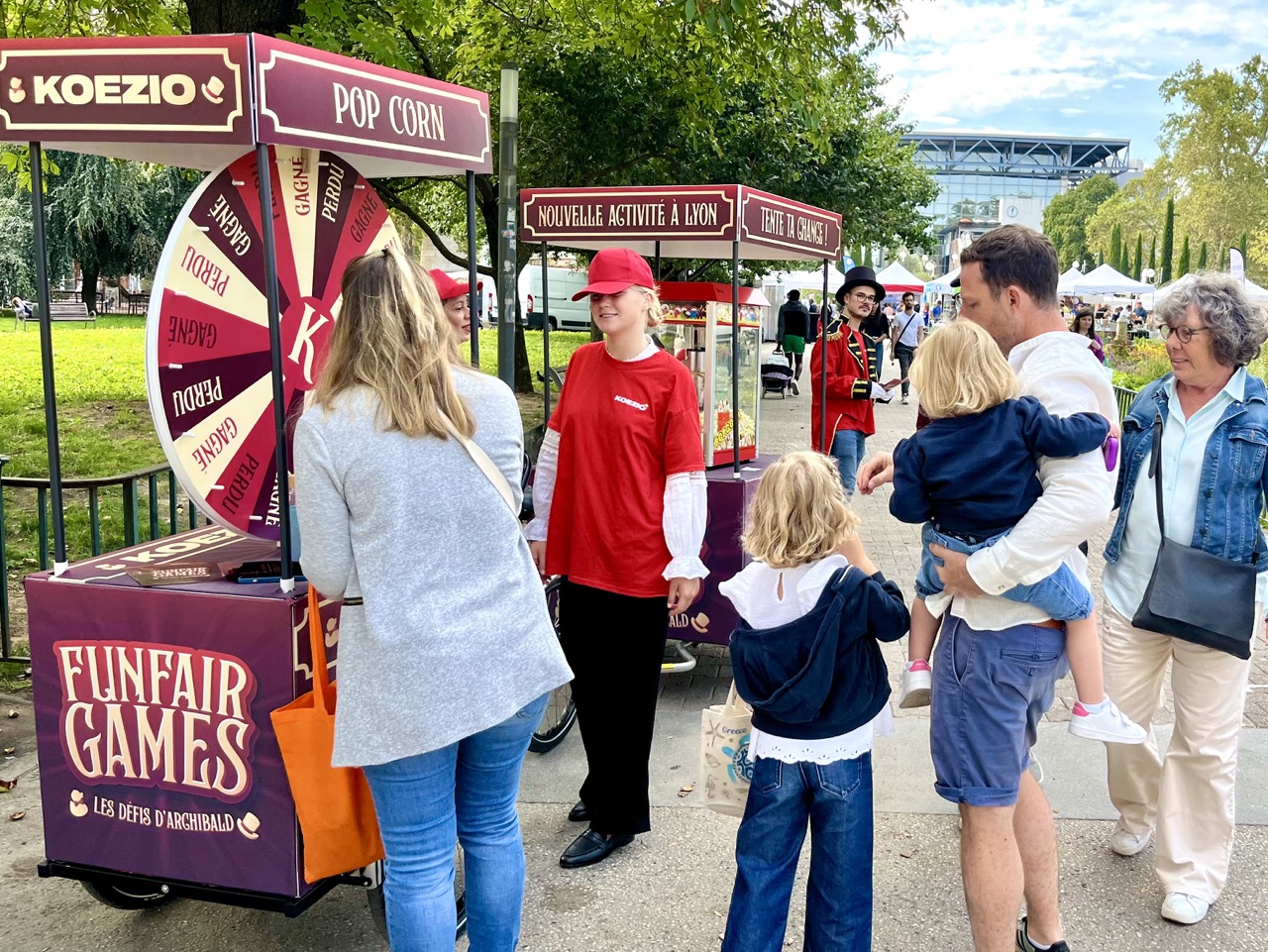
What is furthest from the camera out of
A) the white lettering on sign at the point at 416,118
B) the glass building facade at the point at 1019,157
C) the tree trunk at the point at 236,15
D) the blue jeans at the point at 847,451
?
the glass building facade at the point at 1019,157

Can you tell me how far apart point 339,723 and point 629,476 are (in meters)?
1.46

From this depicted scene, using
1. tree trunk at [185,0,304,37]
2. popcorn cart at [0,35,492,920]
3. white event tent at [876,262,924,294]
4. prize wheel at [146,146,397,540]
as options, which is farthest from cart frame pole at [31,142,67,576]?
white event tent at [876,262,924,294]

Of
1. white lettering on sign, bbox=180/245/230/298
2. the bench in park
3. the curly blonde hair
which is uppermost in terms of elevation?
the bench in park

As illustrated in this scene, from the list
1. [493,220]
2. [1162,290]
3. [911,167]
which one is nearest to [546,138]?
[493,220]

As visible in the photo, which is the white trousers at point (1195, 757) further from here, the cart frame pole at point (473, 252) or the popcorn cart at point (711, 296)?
the cart frame pole at point (473, 252)

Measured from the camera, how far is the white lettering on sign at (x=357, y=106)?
2.75 m

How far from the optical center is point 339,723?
2314mm

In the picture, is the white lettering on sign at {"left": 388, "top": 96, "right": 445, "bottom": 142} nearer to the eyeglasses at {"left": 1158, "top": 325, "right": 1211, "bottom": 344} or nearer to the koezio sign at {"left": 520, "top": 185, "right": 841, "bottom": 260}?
the koezio sign at {"left": 520, "top": 185, "right": 841, "bottom": 260}

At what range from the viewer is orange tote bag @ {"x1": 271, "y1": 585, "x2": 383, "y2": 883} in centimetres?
253

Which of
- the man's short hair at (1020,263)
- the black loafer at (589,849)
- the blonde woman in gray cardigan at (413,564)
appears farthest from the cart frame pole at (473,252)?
the black loafer at (589,849)

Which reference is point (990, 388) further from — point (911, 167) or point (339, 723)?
point (911, 167)

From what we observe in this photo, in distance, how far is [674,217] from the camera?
495cm

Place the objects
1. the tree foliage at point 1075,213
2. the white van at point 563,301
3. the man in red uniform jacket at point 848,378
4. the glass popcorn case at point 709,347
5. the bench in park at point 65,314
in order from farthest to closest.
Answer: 1. the tree foliage at point 1075,213
2. the white van at point 563,301
3. the bench in park at point 65,314
4. the man in red uniform jacket at point 848,378
5. the glass popcorn case at point 709,347

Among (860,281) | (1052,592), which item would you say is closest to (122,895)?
(1052,592)
